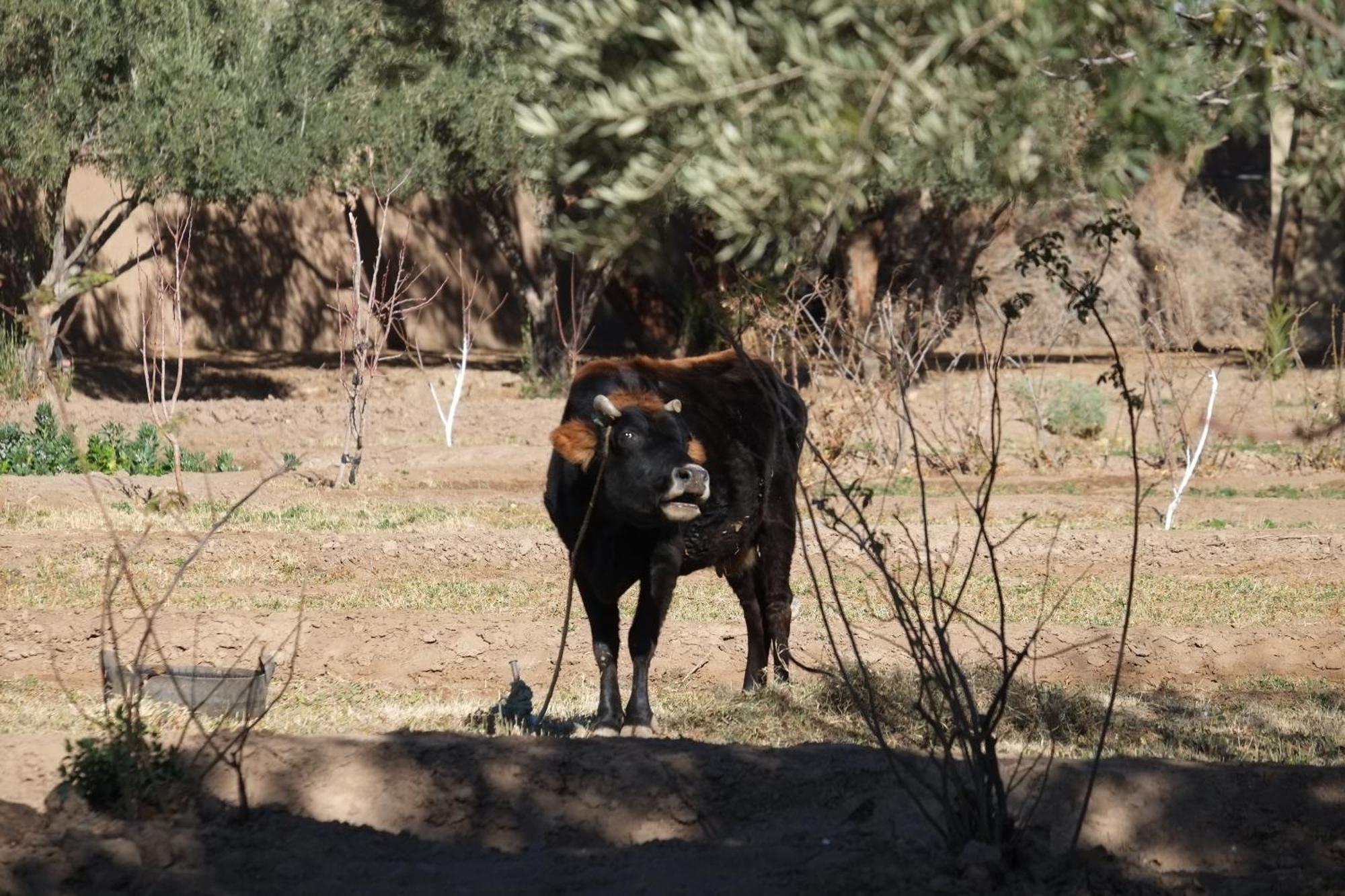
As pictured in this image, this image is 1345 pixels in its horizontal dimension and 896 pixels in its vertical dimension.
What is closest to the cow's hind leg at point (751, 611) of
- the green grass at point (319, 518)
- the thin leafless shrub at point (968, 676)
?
the thin leafless shrub at point (968, 676)

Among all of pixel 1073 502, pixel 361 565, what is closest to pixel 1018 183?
pixel 361 565

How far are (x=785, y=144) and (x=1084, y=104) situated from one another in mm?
1005

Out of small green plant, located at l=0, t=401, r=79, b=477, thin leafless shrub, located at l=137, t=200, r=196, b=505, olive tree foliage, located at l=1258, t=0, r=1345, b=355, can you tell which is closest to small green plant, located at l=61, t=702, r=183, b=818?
olive tree foliage, located at l=1258, t=0, r=1345, b=355

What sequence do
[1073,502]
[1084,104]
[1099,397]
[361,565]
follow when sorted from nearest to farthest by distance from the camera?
[1084,104]
[361,565]
[1073,502]
[1099,397]

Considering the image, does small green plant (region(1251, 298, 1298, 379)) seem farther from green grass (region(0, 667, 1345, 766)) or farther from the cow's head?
the cow's head

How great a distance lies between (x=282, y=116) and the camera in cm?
2212

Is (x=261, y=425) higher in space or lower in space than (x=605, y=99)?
lower

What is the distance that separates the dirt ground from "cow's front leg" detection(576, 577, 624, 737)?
34cm

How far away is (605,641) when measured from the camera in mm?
8766

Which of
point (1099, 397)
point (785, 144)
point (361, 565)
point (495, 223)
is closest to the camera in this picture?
point (785, 144)

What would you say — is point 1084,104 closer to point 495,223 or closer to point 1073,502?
point 1073,502

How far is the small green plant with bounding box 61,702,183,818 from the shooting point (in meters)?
5.96

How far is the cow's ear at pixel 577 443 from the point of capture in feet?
27.6

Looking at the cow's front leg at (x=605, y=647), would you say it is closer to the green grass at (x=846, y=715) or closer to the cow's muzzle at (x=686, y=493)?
the green grass at (x=846, y=715)
